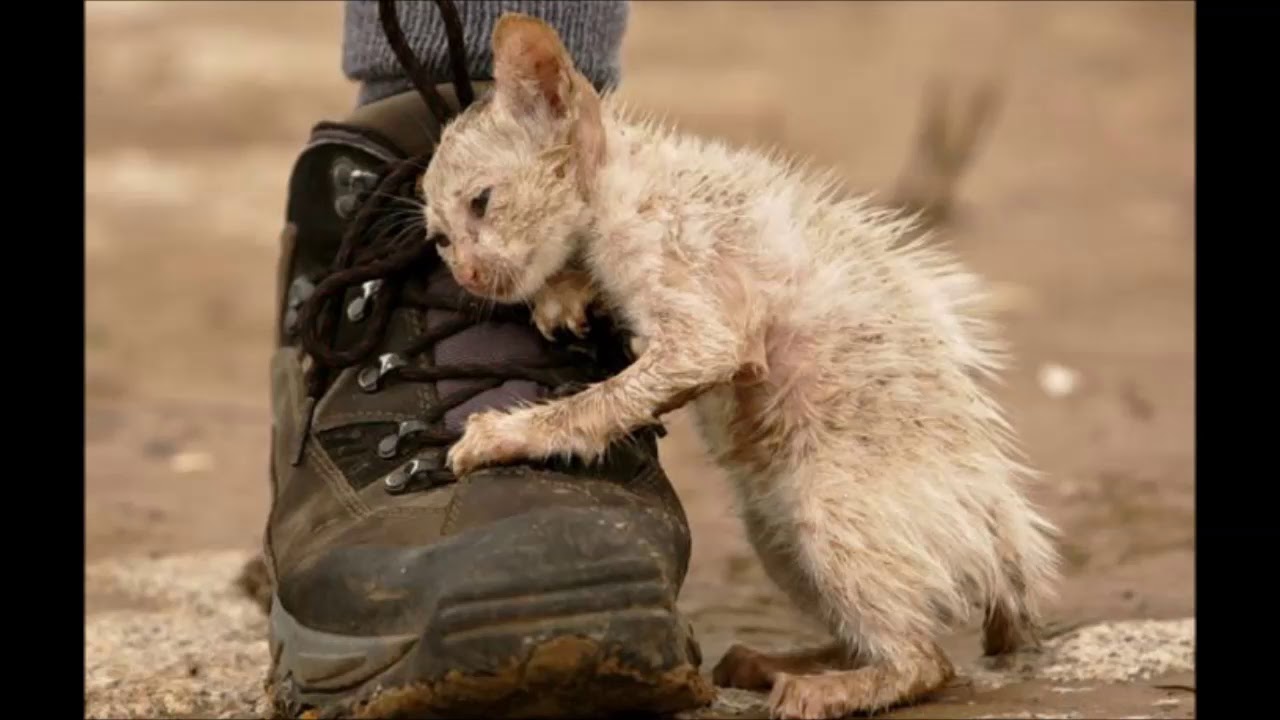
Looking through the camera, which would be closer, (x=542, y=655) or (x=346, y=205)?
(x=542, y=655)

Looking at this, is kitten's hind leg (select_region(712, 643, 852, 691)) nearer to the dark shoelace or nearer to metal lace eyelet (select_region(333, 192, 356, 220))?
the dark shoelace

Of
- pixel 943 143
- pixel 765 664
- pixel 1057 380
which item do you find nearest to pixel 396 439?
pixel 765 664

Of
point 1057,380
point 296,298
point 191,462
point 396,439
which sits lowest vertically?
point 191,462

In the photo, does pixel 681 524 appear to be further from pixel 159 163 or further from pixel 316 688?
pixel 159 163

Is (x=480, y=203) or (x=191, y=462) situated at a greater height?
(x=480, y=203)

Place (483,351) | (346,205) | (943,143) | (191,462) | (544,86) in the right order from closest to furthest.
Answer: (544,86)
(483,351)
(346,205)
(191,462)
(943,143)

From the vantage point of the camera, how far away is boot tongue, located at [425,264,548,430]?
2.31 meters

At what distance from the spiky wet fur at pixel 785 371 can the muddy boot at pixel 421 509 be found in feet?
0.31

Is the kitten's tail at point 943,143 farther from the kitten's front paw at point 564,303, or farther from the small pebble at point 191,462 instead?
the kitten's front paw at point 564,303

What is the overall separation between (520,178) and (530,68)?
0.44 ft

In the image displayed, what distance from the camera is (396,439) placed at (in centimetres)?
228

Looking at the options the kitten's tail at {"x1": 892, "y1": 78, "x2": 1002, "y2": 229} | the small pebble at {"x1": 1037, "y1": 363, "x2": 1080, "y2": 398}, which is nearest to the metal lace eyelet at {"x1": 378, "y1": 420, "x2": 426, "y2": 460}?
the small pebble at {"x1": 1037, "y1": 363, "x2": 1080, "y2": 398}

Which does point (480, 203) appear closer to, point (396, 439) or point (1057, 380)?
point (396, 439)

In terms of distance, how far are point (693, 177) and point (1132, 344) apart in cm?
299
